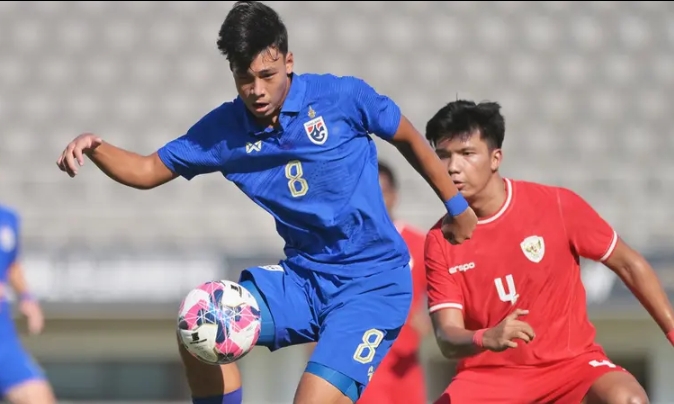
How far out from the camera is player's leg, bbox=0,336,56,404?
740cm

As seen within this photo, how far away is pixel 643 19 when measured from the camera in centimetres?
1245

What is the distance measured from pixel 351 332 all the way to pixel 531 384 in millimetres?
1328

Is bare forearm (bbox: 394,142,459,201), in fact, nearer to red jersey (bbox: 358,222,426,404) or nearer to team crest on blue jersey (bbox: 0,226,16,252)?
red jersey (bbox: 358,222,426,404)

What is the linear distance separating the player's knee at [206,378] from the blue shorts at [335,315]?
26 centimetres

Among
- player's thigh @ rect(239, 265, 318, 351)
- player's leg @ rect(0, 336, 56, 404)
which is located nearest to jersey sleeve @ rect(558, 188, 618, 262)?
player's thigh @ rect(239, 265, 318, 351)

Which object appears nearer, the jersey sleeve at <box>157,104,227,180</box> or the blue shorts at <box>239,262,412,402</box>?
the blue shorts at <box>239,262,412,402</box>

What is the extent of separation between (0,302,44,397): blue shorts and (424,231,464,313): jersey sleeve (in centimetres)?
295

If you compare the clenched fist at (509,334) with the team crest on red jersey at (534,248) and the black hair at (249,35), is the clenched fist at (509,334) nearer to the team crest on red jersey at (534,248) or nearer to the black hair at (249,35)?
the team crest on red jersey at (534,248)

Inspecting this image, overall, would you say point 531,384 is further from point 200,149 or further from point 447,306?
point 200,149

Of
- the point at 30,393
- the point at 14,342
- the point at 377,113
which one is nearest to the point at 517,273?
the point at 377,113

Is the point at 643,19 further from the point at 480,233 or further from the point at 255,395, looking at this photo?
the point at 480,233

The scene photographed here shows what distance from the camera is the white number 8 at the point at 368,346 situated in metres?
4.77

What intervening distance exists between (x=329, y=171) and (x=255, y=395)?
5.87 meters

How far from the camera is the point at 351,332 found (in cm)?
476
